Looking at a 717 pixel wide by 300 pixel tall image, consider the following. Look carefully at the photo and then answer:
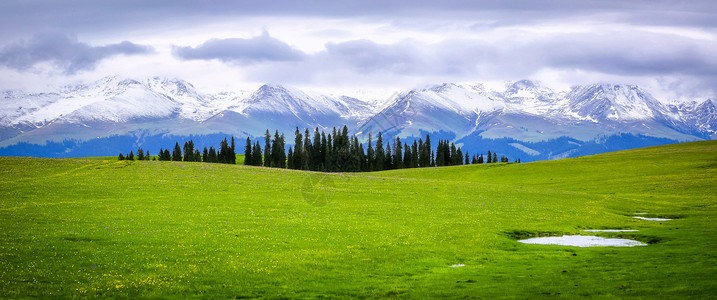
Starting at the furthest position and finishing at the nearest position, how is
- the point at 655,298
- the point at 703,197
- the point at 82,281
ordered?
the point at 703,197
the point at 82,281
the point at 655,298

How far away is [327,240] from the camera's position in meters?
34.4

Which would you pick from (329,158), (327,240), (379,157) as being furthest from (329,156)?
(327,240)

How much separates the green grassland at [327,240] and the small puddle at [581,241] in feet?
5.38

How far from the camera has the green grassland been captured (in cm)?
2248

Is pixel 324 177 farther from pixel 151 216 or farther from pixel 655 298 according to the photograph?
pixel 655 298

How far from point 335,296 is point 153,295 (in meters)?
7.49

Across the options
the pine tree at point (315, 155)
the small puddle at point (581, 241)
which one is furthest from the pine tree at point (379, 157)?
the small puddle at point (581, 241)

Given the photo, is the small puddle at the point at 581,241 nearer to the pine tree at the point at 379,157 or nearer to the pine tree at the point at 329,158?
the pine tree at the point at 329,158

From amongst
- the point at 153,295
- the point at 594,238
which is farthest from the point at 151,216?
the point at 594,238

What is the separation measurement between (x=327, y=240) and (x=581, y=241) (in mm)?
17559

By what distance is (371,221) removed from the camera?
143 feet

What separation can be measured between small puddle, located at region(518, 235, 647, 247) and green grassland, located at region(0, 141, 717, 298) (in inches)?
64.6

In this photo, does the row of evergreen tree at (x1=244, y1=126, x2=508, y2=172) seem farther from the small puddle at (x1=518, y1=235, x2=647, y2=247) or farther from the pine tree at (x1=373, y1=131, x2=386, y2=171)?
the small puddle at (x1=518, y1=235, x2=647, y2=247)

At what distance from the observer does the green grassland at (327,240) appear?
73.8 ft
